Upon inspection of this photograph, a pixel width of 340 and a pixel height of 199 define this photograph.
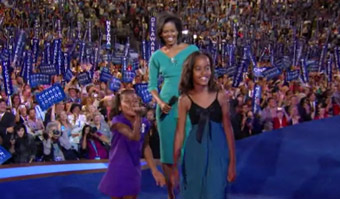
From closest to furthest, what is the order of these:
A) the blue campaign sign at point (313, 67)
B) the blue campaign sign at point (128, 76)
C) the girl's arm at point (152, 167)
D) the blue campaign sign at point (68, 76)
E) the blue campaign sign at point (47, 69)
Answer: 1. the girl's arm at point (152, 167)
2. the blue campaign sign at point (47, 69)
3. the blue campaign sign at point (68, 76)
4. the blue campaign sign at point (128, 76)
5. the blue campaign sign at point (313, 67)

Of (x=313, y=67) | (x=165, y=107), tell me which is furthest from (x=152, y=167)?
(x=313, y=67)

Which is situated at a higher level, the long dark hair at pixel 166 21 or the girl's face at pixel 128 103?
the long dark hair at pixel 166 21

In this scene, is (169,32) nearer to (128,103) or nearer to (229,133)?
(128,103)

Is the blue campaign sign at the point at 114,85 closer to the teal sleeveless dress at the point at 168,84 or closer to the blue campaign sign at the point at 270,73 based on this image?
the blue campaign sign at the point at 270,73

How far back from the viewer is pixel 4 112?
6.54m

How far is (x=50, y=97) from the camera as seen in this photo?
700 cm

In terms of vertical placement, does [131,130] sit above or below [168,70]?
below

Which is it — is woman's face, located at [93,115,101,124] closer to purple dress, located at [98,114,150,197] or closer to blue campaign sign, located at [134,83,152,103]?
blue campaign sign, located at [134,83,152,103]

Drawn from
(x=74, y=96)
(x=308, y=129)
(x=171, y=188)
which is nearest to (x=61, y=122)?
(x=74, y=96)

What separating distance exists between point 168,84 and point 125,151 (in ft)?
1.49

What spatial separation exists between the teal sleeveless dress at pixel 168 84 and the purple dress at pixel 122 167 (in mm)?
138

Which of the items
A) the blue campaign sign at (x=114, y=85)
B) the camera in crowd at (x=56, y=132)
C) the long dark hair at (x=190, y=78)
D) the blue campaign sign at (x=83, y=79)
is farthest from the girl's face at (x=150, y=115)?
the long dark hair at (x=190, y=78)

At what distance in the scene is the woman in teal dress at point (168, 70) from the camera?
12.4 ft

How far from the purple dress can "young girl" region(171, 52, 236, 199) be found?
0.42 metres
